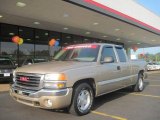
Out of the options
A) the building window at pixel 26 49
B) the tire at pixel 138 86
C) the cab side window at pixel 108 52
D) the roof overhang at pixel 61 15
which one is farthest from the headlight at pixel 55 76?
the building window at pixel 26 49

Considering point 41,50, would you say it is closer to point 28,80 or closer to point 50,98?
point 28,80

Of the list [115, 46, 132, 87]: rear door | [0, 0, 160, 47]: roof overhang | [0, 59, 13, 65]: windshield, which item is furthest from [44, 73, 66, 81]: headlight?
[0, 59, 13, 65]: windshield

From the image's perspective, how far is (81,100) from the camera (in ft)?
20.1

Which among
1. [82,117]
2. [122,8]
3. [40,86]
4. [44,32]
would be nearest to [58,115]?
[82,117]

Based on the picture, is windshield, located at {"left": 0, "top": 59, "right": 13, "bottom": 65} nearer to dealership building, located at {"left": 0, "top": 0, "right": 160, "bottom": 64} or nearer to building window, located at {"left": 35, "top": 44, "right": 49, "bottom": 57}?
dealership building, located at {"left": 0, "top": 0, "right": 160, "bottom": 64}

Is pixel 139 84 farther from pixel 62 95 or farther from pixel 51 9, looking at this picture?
pixel 51 9

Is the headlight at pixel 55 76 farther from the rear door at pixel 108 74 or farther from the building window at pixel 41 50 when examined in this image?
the building window at pixel 41 50

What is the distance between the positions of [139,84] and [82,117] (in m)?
4.65

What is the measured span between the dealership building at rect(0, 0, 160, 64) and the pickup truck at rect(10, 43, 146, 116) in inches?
196

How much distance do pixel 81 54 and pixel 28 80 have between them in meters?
1.96

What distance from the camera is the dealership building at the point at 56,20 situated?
40.9ft

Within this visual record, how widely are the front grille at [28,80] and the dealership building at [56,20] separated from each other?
6181mm

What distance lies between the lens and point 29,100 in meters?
5.61

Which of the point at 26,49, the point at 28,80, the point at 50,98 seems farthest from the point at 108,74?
the point at 26,49
